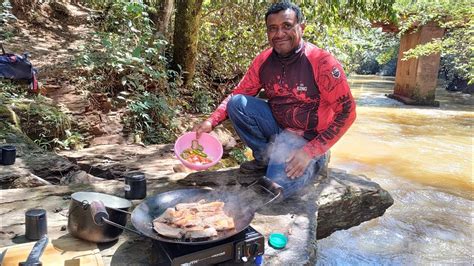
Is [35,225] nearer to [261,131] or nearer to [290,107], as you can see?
[261,131]

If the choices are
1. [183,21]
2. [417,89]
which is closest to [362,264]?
[183,21]

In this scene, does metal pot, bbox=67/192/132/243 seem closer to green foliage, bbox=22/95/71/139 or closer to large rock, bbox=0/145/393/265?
large rock, bbox=0/145/393/265

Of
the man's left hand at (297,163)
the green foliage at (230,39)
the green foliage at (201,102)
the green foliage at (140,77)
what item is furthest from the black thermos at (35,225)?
the green foliage at (230,39)

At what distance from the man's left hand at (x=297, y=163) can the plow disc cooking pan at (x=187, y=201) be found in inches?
6.2

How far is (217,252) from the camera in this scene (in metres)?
1.74

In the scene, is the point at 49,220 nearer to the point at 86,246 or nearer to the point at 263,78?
the point at 86,246

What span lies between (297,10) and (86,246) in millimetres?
2041

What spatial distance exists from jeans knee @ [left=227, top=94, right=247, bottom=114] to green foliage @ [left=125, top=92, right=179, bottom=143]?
2527 millimetres

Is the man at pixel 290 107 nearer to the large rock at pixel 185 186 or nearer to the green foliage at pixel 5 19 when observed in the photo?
the large rock at pixel 185 186

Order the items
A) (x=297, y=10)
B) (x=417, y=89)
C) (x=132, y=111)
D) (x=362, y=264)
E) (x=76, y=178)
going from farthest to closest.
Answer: (x=417, y=89), (x=132, y=111), (x=362, y=264), (x=76, y=178), (x=297, y=10)

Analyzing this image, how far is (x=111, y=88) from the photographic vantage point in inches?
223

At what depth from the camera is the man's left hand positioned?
2566 millimetres

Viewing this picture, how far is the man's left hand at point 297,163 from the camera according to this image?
101 inches


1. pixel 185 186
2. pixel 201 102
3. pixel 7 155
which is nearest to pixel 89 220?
pixel 185 186
